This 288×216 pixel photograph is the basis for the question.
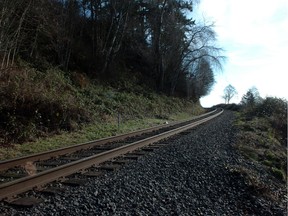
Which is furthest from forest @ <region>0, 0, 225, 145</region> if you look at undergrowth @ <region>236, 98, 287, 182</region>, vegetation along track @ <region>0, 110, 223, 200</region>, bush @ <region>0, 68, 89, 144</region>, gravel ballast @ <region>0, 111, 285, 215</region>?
undergrowth @ <region>236, 98, 287, 182</region>

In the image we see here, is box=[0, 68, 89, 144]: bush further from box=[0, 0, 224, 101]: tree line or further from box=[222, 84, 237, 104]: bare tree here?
box=[222, 84, 237, 104]: bare tree

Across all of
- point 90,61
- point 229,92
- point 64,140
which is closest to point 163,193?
point 64,140

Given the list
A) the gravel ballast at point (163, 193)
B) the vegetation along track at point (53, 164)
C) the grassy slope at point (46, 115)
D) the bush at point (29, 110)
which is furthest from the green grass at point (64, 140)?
the gravel ballast at point (163, 193)

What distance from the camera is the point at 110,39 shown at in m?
30.8

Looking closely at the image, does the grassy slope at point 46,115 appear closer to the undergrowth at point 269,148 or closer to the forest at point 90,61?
the forest at point 90,61

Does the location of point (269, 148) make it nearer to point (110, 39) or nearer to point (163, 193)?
point (163, 193)

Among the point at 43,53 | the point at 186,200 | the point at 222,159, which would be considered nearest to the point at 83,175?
the point at 186,200

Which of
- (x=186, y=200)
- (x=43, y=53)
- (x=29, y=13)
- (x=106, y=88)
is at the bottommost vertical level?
(x=186, y=200)

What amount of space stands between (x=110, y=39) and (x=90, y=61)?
13.7 feet

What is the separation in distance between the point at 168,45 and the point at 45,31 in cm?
2059

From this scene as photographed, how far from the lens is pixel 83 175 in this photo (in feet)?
23.7

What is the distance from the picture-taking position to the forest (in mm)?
13570

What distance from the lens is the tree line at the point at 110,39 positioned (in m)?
18.0

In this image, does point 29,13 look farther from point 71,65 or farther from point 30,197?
point 30,197
